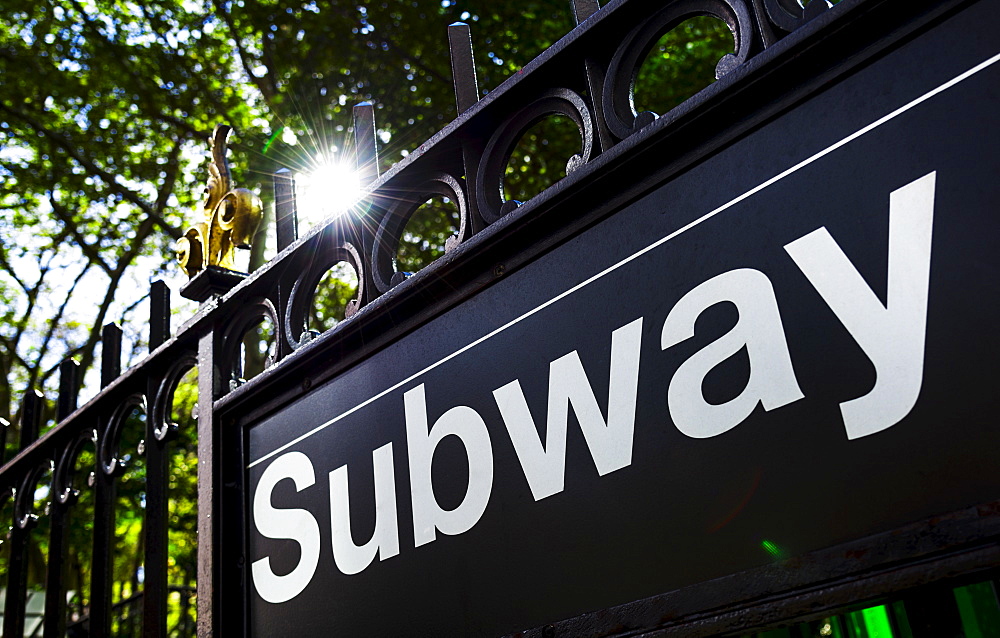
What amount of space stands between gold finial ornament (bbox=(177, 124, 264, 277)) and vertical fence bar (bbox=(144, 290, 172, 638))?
16 cm

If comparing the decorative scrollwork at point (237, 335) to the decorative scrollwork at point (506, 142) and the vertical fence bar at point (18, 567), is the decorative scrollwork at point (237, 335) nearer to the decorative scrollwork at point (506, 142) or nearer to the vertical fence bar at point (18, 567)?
the decorative scrollwork at point (506, 142)

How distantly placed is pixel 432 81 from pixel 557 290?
A: 7658mm

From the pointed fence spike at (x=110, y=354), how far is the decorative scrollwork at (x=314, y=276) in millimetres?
917

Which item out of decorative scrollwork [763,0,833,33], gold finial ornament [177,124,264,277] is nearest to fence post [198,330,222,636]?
gold finial ornament [177,124,264,277]

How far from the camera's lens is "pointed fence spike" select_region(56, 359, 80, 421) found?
3.09 metres

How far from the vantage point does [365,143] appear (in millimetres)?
2191

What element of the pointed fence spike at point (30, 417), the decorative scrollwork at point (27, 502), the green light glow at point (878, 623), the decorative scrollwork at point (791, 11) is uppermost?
the pointed fence spike at point (30, 417)

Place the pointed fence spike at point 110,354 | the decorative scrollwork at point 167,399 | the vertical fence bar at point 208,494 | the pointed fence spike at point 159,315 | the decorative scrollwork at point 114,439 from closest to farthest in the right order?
the vertical fence bar at point 208,494, the decorative scrollwork at point 167,399, the decorative scrollwork at point 114,439, the pointed fence spike at point 159,315, the pointed fence spike at point 110,354

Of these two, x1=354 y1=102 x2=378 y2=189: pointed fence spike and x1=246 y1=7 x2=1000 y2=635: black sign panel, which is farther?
x1=354 y1=102 x2=378 y2=189: pointed fence spike

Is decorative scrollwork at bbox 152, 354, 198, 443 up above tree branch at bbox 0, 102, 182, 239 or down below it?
below

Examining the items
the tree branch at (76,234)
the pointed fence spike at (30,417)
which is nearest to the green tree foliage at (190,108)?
the tree branch at (76,234)

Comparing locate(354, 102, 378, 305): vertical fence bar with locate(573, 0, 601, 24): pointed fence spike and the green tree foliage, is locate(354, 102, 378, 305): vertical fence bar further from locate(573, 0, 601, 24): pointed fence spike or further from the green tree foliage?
the green tree foliage

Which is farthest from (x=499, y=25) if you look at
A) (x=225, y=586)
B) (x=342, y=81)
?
(x=225, y=586)

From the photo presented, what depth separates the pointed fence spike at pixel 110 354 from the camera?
9.53 feet
